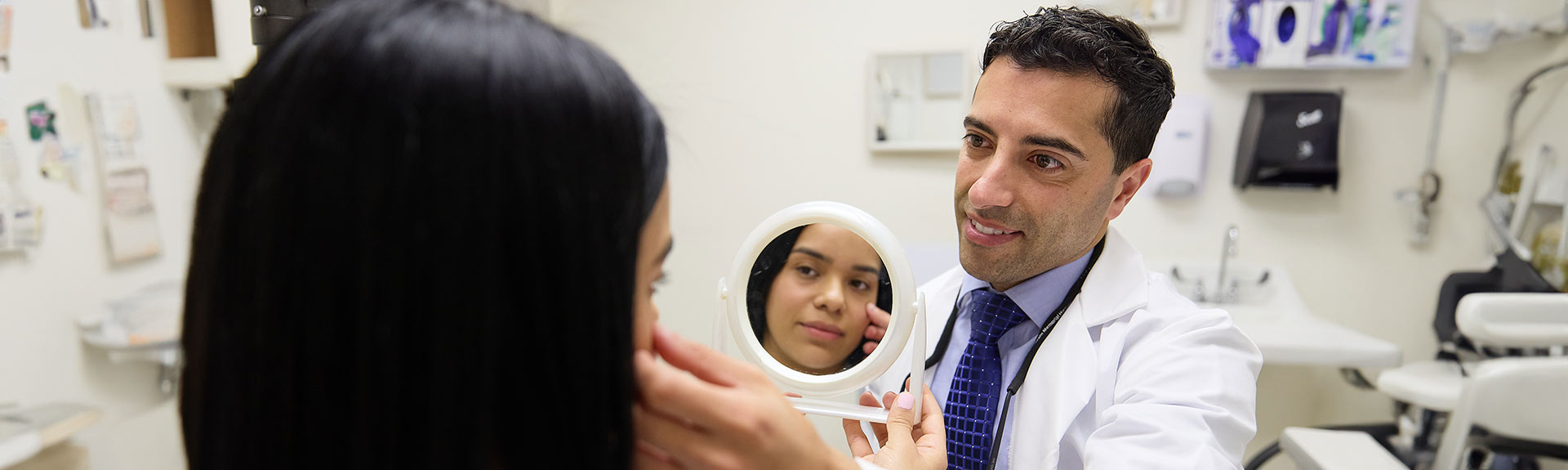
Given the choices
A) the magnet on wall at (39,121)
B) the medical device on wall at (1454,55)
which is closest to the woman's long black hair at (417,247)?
the magnet on wall at (39,121)

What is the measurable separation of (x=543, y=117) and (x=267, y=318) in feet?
0.65

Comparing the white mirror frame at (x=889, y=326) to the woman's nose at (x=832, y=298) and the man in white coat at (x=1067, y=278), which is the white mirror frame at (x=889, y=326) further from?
the man in white coat at (x=1067, y=278)

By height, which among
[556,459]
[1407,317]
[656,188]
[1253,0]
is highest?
[1253,0]

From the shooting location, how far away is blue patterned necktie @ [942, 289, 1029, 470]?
1180 mm

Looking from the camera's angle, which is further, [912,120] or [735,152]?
[735,152]

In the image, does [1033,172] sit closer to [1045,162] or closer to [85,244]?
[1045,162]

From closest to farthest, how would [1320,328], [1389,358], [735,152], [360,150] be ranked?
[360,150] < [1389,358] < [1320,328] < [735,152]

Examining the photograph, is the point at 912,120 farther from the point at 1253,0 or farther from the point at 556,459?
the point at 556,459

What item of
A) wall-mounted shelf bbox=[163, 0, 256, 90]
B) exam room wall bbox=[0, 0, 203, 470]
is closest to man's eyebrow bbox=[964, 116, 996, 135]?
exam room wall bbox=[0, 0, 203, 470]

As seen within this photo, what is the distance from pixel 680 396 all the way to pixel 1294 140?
243 centimetres

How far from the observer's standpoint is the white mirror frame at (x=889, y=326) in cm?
103

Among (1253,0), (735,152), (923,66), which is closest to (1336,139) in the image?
(1253,0)

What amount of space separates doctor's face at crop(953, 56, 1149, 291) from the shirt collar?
→ 1cm

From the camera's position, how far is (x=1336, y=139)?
7.63 feet
